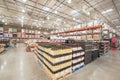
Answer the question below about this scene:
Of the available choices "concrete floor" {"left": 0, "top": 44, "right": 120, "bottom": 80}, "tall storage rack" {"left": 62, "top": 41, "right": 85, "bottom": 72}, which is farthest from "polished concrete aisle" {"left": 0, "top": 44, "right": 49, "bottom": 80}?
"tall storage rack" {"left": 62, "top": 41, "right": 85, "bottom": 72}

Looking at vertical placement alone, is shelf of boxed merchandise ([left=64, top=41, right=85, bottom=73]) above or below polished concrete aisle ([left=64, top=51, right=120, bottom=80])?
above

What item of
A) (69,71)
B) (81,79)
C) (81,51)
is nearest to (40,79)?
(69,71)

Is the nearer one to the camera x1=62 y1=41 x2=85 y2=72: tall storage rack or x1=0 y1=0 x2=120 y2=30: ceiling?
x1=62 y1=41 x2=85 y2=72: tall storage rack

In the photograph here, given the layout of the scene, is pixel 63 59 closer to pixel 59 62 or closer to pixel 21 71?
pixel 59 62

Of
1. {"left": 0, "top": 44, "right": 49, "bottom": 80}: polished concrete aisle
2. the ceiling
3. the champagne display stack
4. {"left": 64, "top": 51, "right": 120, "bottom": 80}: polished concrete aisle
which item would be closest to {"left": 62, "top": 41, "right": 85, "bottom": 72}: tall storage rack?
{"left": 64, "top": 51, "right": 120, "bottom": 80}: polished concrete aisle

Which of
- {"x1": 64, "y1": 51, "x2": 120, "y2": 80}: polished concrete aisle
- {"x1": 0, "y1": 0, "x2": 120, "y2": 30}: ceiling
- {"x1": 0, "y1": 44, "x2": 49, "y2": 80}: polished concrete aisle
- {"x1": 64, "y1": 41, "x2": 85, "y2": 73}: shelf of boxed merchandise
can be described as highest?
{"x1": 0, "y1": 0, "x2": 120, "y2": 30}: ceiling

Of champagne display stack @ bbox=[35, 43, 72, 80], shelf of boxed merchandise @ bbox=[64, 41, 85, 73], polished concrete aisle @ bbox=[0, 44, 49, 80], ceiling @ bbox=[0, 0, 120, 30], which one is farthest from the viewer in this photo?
ceiling @ bbox=[0, 0, 120, 30]

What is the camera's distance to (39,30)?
94.8 feet

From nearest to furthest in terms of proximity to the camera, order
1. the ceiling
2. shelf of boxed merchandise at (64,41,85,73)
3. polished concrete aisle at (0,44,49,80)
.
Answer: polished concrete aisle at (0,44,49,80) → shelf of boxed merchandise at (64,41,85,73) → the ceiling

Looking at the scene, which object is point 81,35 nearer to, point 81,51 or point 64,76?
point 81,51

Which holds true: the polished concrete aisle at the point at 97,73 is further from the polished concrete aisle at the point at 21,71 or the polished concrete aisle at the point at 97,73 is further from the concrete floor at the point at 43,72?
the polished concrete aisle at the point at 21,71

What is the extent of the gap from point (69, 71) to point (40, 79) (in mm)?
1231

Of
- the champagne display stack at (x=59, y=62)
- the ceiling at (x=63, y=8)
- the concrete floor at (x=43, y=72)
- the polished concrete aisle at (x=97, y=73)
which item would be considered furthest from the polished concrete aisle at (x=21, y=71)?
the ceiling at (x=63, y=8)

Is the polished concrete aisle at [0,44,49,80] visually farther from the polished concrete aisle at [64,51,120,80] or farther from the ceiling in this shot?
the ceiling
